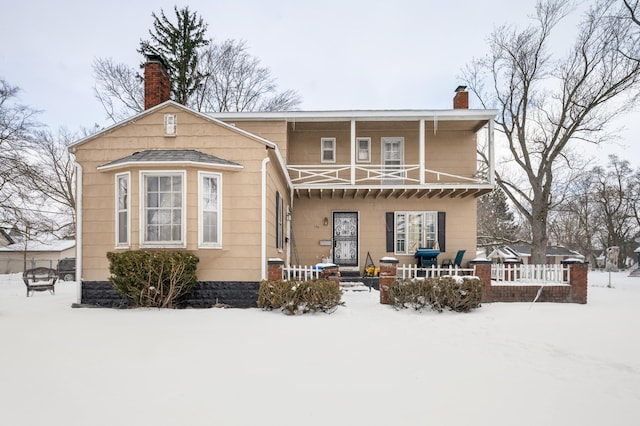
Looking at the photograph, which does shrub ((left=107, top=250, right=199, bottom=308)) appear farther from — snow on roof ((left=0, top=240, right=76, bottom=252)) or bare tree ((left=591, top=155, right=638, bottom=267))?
bare tree ((left=591, top=155, right=638, bottom=267))

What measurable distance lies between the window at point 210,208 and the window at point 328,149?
6.36 metres

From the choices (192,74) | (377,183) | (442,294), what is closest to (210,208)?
(442,294)

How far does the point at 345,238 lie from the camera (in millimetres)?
13852

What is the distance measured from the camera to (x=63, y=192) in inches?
942

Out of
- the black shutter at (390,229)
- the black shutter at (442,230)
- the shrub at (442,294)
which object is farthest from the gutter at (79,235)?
the black shutter at (442,230)

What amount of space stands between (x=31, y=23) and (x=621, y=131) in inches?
894

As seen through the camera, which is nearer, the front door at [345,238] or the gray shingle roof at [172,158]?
the gray shingle roof at [172,158]

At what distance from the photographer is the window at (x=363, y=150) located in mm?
14125

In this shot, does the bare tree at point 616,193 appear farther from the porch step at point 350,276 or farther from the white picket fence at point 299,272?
the white picket fence at point 299,272

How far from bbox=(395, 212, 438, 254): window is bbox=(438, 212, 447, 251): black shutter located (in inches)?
4.3

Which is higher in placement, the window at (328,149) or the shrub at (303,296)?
the window at (328,149)

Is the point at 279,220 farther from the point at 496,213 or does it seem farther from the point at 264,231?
the point at 496,213

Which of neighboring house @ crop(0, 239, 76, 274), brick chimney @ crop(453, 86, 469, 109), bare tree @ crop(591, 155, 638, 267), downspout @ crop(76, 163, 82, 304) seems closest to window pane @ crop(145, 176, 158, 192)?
downspout @ crop(76, 163, 82, 304)

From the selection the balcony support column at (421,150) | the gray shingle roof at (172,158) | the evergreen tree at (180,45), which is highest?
the evergreen tree at (180,45)
